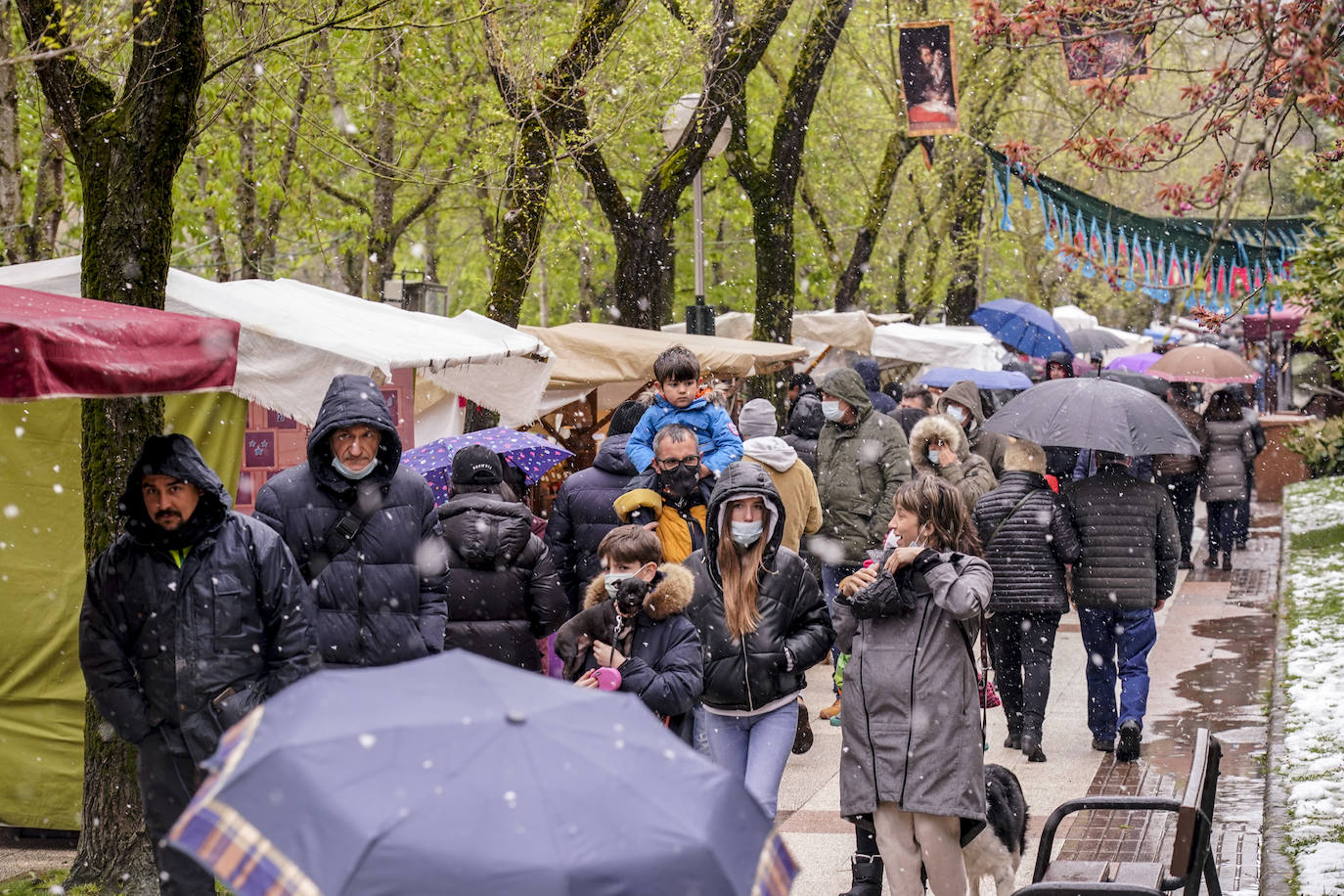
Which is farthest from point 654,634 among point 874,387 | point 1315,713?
point 874,387

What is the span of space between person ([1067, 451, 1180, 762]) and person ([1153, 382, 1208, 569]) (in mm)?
6712

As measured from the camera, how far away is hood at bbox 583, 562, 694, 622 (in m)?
5.73

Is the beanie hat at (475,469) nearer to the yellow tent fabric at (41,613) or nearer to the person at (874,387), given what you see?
the yellow tent fabric at (41,613)

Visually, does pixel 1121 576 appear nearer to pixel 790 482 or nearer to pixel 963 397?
pixel 790 482

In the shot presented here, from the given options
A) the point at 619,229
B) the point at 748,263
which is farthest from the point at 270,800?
the point at 748,263

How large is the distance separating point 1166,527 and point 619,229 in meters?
8.40

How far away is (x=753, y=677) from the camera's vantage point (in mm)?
6008

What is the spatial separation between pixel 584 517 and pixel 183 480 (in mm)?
2889

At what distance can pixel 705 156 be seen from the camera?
16.5 m

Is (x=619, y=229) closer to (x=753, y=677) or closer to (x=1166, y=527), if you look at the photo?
(x=1166, y=527)

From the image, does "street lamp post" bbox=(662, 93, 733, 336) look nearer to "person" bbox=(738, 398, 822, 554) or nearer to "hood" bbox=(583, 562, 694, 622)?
"person" bbox=(738, 398, 822, 554)

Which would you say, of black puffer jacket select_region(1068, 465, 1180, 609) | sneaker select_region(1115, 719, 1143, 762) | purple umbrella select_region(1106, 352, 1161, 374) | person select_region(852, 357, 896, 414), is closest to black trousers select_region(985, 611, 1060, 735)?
black puffer jacket select_region(1068, 465, 1180, 609)

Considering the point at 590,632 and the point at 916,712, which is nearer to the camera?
the point at 916,712

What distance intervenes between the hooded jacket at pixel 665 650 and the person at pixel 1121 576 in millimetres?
4218
